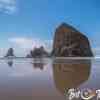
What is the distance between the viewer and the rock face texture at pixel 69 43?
6.29 ft

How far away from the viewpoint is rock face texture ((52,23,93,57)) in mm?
1918

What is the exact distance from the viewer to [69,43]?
215cm

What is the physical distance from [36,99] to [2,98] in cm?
14

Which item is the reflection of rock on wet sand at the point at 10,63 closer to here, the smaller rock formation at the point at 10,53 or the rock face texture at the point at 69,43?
the smaller rock formation at the point at 10,53

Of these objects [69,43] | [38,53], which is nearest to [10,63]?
[38,53]

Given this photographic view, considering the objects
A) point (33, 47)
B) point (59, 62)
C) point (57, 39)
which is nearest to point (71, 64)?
point (59, 62)

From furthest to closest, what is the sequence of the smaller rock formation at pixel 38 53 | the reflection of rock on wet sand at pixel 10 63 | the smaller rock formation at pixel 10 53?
1. the reflection of rock on wet sand at pixel 10 63
2. the smaller rock formation at pixel 38 53
3. the smaller rock formation at pixel 10 53

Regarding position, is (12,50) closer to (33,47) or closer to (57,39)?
(33,47)

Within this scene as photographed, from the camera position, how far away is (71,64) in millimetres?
2291

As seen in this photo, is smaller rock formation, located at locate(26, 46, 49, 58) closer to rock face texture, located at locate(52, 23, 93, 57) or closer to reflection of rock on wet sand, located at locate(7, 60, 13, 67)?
rock face texture, located at locate(52, 23, 93, 57)

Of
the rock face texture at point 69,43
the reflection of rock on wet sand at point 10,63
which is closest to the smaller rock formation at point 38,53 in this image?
the rock face texture at point 69,43

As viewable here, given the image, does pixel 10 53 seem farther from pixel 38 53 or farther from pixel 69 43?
pixel 69 43

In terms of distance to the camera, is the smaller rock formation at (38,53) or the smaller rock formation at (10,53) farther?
the smaller rock formation at (38,53)

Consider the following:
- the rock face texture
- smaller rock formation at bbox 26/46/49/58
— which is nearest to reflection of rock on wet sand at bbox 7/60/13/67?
smaller rock formation at bbox 26/46/49/58
